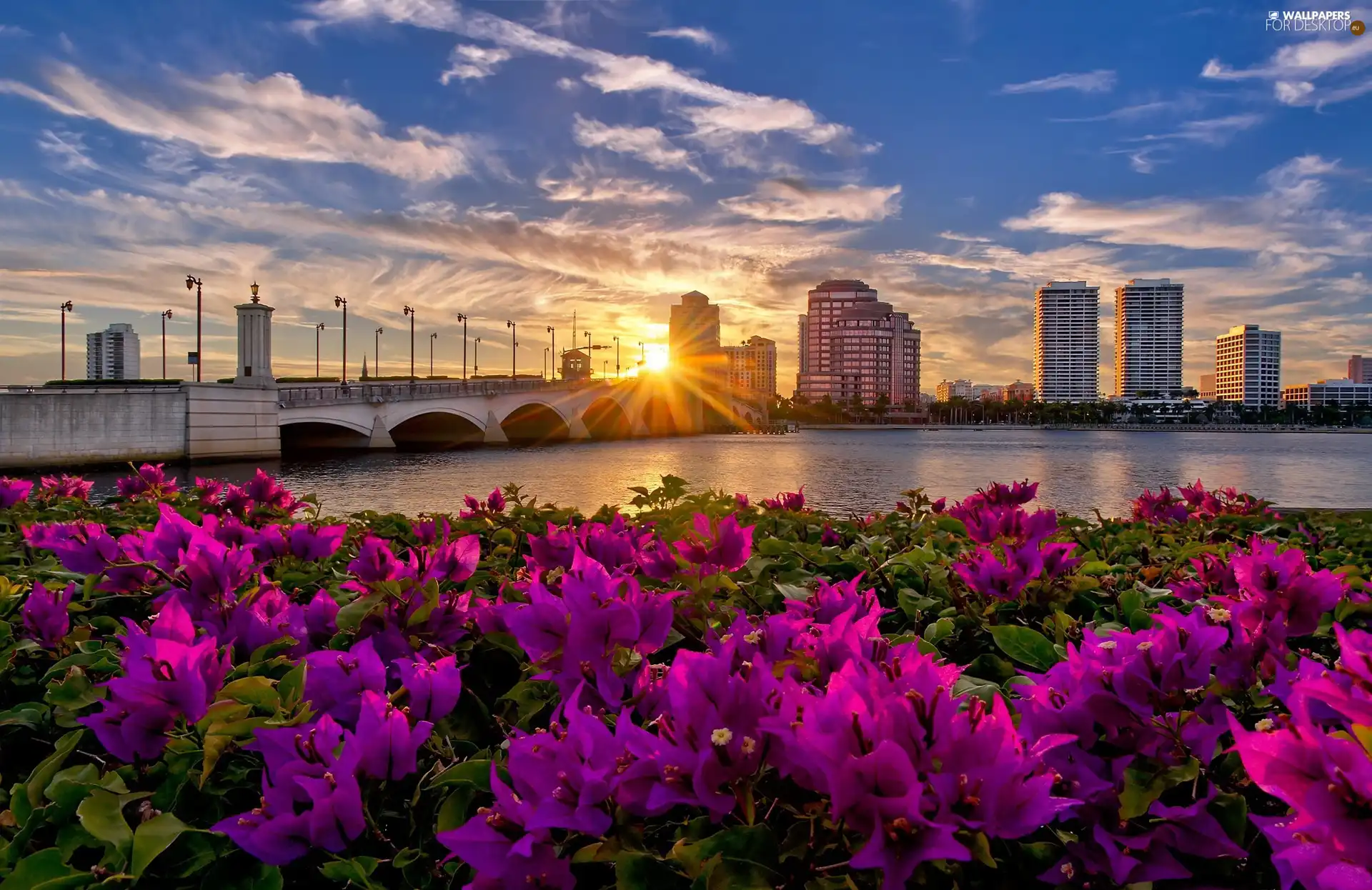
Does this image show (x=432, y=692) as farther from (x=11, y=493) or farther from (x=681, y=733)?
(x=11, y=493)

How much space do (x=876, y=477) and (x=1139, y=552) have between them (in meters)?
32.0

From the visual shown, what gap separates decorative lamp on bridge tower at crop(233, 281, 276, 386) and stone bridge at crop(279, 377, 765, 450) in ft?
4.24

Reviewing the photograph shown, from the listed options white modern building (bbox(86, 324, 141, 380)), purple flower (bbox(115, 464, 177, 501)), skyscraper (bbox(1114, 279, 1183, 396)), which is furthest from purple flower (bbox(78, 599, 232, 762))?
skyscraper (bbox(1114, 279, 1183, 396))

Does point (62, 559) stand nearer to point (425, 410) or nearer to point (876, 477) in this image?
point (876, 477)

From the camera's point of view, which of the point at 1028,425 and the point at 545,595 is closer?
the point at 545,595

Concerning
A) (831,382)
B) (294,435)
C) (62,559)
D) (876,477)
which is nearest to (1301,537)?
(62,559)

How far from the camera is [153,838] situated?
1.03 m

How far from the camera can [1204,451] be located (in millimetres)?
60438

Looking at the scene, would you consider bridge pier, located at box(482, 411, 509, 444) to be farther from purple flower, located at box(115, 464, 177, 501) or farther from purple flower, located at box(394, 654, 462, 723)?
purple flower, located at box(394, 654, 462, 723)

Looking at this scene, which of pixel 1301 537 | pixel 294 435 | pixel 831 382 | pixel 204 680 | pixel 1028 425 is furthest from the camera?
pixel 831 382

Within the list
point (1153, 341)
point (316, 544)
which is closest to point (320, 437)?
point (316, 544)

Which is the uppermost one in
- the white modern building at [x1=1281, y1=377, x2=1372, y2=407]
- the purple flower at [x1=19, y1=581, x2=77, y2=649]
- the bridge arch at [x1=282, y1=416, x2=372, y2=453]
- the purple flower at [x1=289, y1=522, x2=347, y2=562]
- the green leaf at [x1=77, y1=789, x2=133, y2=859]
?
the white modern building at [x1=1281, y1=377, x2=1372, y2=407]

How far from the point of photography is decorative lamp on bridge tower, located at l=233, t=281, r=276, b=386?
38.1 meters

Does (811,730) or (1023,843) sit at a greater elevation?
(811,730)
